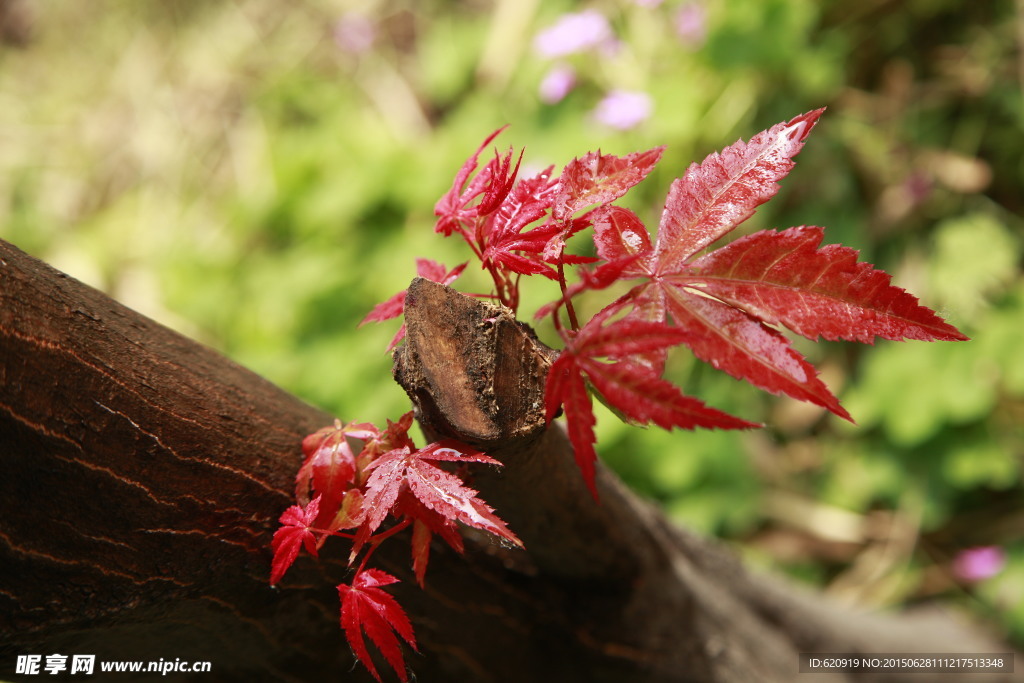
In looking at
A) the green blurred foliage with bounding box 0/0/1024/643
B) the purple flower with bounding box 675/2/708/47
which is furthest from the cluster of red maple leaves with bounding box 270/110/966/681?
the purple flower with bounding box 675/2/708/47

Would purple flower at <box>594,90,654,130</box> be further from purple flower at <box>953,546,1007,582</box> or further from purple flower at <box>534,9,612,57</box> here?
purple flower at <box>953,546,1007,582</box>

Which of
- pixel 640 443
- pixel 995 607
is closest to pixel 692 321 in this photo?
pixel 640 443

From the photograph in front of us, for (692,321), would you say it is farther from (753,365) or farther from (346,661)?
(346,661)

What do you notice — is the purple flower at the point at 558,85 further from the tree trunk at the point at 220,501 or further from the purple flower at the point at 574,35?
the tree trunk at the point at 220,501

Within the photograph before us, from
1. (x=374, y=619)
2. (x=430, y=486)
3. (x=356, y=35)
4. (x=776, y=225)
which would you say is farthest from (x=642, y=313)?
(x=356, y=35)

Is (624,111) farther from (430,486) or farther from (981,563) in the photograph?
(430,486)
